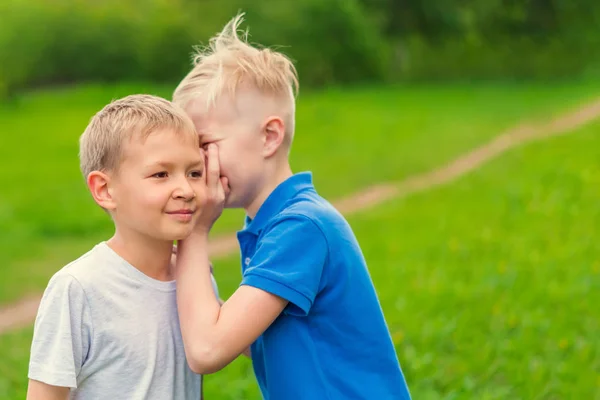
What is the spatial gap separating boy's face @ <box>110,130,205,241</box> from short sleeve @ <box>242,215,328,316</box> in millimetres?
243

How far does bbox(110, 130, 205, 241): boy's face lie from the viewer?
2.50 m

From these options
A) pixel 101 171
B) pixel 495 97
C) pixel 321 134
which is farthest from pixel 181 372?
pixel 495 97

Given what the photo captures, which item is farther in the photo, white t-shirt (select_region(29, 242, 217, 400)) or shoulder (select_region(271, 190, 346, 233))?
shoulder (select_region(271, 190, 346, 233))

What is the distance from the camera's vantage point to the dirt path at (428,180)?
7.63m

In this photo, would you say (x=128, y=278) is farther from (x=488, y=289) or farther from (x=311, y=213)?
(x=488, y=289)

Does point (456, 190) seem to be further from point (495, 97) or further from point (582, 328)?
point (495, 97)

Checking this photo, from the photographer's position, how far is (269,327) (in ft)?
8.77

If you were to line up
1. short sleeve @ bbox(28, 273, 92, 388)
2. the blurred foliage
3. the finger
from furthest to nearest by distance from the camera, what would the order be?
the blurred foliage < the finger < short sleeve @ bbox(28, 273, 92, 388)

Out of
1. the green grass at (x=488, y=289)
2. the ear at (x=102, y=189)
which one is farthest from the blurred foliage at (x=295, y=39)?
the ear at (x=102, y=189)

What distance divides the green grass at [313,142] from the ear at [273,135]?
5.78 m

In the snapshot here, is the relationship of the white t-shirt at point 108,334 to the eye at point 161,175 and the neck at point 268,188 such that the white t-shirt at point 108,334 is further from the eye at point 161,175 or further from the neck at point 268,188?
the neck at point 268,188

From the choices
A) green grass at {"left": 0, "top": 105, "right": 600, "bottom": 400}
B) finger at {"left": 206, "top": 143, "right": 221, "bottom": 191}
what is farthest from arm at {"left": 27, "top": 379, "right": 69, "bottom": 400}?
green grass at {"left": 0, "top": 105, "right": 600, "bottom": 400}

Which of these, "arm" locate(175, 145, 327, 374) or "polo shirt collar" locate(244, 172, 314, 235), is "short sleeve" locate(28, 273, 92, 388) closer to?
"arm" locate(175, 145, 327, 374)

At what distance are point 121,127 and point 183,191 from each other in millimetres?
253
